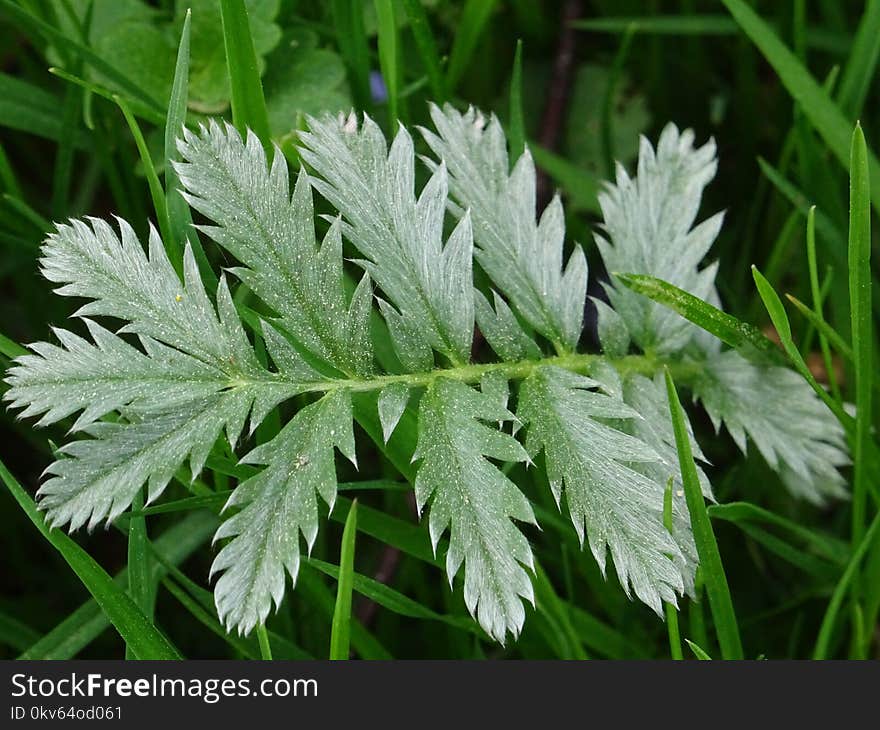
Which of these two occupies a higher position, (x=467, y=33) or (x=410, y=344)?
(x=467, y=33)

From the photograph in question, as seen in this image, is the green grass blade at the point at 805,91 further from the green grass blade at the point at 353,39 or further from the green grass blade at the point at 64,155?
the green grass blade at the point at 64,155

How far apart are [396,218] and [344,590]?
19.8 inches

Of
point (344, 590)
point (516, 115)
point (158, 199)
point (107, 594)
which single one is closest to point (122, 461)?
point (107, 594)

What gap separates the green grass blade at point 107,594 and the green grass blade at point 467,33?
108 centimetres

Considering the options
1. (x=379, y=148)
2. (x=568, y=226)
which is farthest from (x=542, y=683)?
(x=568, y=226)

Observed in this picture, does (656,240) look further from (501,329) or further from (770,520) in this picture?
(770,520)

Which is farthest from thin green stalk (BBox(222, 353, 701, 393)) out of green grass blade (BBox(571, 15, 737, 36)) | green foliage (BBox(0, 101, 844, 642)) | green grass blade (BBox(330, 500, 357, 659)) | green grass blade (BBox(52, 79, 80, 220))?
green grass blade (BBox(571, 15, 737, 36))

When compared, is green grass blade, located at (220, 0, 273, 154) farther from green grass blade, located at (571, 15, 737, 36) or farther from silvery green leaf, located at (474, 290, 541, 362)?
green grass blade, located at (571, 15, 737, 36)

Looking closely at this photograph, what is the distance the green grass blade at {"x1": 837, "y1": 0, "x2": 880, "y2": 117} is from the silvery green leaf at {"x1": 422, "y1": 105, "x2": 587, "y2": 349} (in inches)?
28.5

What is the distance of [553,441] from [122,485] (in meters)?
0.56

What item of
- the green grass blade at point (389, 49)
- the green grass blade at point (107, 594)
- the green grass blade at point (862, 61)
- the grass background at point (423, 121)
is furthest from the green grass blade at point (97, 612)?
the green grass blade at point (862, 61)

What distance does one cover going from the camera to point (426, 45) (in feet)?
5.60

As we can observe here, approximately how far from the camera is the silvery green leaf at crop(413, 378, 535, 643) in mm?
1179

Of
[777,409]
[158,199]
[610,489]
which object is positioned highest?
[158,199]
